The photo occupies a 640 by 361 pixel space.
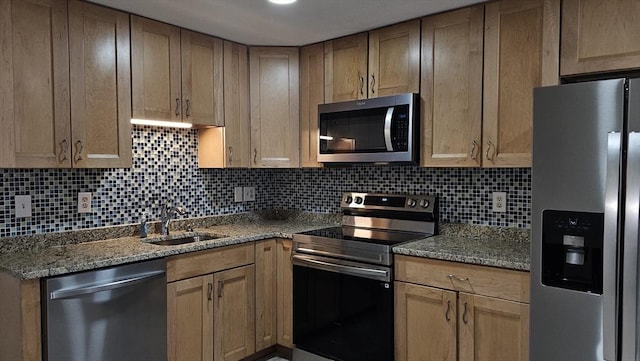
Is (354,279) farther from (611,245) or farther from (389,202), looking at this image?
(611,245)

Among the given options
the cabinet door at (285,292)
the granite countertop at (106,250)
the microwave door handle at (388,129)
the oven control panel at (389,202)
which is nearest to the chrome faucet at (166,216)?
the granite countertop at (106,250)

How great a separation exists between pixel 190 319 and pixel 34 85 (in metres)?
1.44

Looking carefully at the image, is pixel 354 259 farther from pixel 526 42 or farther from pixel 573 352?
pixel 526 42

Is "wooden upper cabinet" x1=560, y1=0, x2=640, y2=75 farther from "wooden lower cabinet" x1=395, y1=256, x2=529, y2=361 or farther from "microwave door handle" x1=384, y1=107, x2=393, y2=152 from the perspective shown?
"wooden lower cabinet" x1=395, y1=256, x2=529, y2=361

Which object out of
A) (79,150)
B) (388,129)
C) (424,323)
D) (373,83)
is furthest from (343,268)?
(79,150)

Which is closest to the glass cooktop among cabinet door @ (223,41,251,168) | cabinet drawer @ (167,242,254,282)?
cabinet drawer @ (167,242,254,282)

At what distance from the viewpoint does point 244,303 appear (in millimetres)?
2783

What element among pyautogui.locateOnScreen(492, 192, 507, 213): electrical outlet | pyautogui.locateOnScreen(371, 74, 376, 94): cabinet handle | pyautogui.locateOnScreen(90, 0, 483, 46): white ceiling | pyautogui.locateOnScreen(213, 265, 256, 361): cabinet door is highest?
pyautogui.locateOnScreen(90, 0, 483, 46): white ceiling

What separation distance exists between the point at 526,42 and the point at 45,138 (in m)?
2.44

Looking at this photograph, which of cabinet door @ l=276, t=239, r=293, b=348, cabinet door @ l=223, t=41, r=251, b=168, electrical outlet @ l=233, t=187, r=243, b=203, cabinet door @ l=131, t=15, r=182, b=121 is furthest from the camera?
electrical outlet @ l=233, t=187, r=243, b=203

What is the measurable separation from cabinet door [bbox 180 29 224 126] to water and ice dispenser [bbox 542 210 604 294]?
6.78 ft

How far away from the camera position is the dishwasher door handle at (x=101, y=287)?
75.5 inches

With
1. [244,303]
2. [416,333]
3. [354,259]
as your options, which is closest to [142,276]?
[244,303]

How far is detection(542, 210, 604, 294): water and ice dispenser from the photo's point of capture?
1711 millimetres
